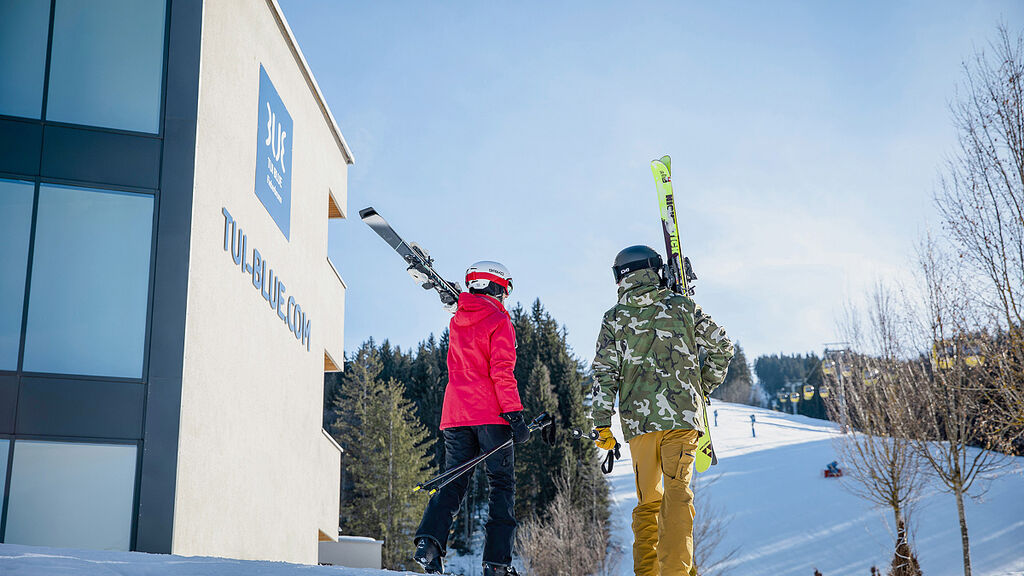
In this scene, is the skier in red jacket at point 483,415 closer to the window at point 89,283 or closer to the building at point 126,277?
the building at point 126,277

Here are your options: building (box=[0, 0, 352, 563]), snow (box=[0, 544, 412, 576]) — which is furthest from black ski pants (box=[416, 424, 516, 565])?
building (box=[0, 0, 352, 563])

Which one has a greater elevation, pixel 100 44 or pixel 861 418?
pixel 100 44

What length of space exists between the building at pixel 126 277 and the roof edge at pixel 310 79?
1.97 metres

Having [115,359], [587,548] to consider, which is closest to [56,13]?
[115,359]

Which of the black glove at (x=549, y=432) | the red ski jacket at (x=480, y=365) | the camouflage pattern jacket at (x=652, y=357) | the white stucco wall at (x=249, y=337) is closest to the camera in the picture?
the camouflage pattern jacket at (x=652, y=357)

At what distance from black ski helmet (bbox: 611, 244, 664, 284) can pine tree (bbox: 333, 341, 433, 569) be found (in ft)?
115

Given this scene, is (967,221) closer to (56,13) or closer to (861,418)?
(861,418)

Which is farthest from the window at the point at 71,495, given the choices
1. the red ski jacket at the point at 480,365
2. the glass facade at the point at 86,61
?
the red ski jacket at the point at 480,365

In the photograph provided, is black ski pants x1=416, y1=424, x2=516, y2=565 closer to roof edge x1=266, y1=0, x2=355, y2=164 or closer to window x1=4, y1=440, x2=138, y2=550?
window x1=4, y1=440, x2=138, y2=550

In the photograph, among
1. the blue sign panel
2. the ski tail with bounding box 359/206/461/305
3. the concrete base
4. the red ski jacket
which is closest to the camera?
the red ski jacket

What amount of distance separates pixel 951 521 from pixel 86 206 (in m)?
36.4

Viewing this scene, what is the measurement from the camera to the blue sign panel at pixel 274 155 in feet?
40.3

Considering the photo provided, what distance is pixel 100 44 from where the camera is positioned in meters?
9.48

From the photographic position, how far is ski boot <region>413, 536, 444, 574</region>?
5.41m
